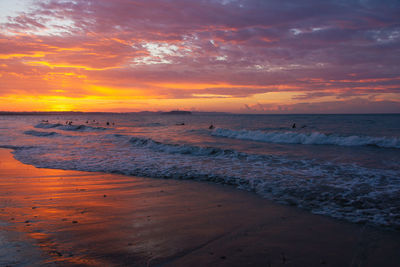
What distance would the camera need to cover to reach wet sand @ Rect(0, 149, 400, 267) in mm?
3547

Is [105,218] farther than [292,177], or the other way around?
[292,177]

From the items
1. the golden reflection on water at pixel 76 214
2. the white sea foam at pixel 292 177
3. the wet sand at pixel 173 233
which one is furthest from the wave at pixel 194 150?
the wet sand at pixel 173 233

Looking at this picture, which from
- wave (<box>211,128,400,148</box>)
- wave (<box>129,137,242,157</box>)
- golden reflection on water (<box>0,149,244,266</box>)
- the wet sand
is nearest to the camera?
the wet sand

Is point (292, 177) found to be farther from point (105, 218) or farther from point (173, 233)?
point (105, 218)

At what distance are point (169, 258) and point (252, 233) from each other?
5.02 feet

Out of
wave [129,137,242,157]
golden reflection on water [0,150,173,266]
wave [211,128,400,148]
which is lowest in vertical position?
golden reflection on water [0,150,173,266]

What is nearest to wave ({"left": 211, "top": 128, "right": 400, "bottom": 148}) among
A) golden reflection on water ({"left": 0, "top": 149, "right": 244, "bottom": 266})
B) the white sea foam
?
the white sea foam

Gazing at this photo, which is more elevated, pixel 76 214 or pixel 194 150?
pixel 194 150

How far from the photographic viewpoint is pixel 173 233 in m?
4.37

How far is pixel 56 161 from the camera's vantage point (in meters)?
12.2

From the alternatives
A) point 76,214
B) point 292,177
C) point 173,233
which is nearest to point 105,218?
point 76,214

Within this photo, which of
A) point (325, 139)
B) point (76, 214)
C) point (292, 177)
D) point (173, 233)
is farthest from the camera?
point (325, 139)

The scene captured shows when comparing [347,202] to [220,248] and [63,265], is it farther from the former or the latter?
[63,265]

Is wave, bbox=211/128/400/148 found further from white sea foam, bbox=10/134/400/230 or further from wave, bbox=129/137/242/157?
white sea foam, bbox=10/134/400/230
